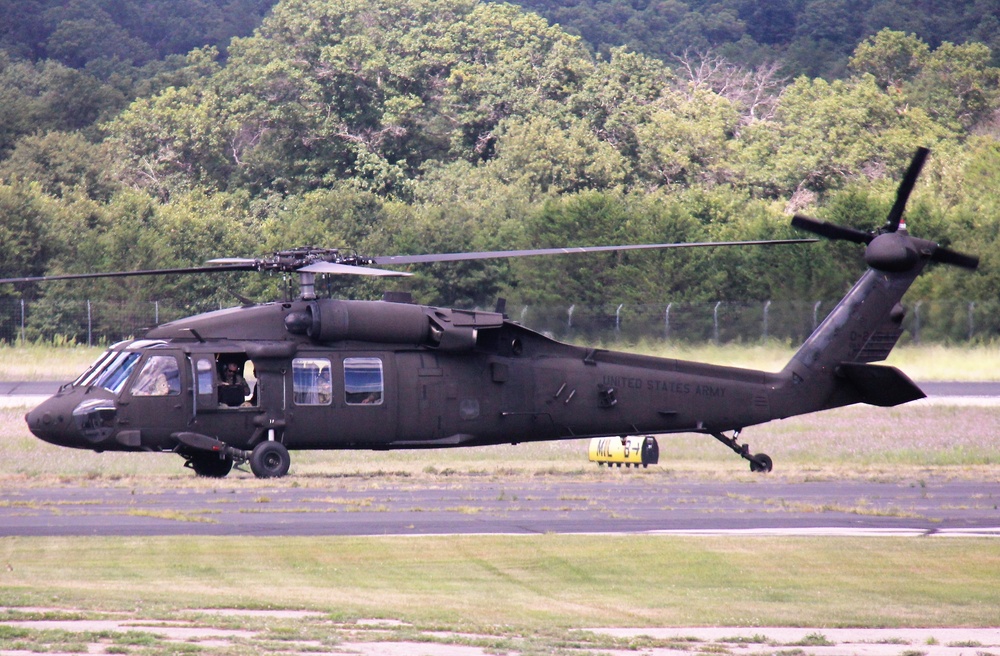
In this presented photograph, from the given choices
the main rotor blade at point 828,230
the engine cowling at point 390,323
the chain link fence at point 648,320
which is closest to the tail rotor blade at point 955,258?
the main rotor blade at point 828,230

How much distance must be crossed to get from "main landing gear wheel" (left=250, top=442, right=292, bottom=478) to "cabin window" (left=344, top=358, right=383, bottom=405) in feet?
4.22

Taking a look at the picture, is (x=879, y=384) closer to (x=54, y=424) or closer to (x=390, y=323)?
(x=390, y=323)

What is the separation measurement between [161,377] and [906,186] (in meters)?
11.5

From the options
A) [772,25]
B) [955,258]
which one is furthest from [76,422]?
[772,25]

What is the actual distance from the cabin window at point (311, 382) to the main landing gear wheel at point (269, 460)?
77 cm

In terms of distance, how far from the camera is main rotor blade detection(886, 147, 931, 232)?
19.9 meters

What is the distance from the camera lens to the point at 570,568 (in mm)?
13461

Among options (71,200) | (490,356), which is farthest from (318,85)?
(490,356)

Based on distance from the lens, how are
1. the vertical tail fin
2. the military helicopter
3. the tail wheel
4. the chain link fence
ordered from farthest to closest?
the chain link fence < the tail wheel < the vertical tail fin < the military helicopter

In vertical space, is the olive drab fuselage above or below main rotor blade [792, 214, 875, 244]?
below

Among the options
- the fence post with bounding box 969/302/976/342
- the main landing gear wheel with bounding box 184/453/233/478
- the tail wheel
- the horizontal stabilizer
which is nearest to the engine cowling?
the main landing gear wheel with bounding box 184/453/233/478

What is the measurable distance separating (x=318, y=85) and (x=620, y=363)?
5598cm

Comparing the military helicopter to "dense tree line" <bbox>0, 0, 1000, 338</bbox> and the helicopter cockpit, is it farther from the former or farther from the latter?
"dense tree line" <bbox>0, 0, 1000, 338</bbox>

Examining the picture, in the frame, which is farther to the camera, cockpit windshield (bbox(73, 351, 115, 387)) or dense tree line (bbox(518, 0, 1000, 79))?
dense tree line (bbox(518, 0, 1000, 79))
